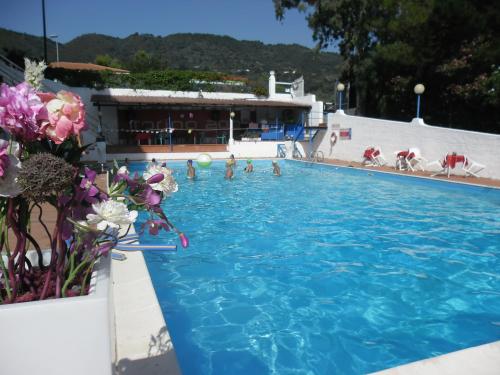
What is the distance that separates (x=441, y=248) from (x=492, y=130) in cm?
1262

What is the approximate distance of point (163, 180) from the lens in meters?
1.61

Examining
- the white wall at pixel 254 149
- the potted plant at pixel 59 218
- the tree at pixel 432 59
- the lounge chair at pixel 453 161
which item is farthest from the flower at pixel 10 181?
the white wall at pixel 254 149

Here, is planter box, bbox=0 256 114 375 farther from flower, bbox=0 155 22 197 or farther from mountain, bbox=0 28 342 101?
mountain, bbox=0 28 342 101

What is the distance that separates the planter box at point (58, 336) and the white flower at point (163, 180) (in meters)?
0.46

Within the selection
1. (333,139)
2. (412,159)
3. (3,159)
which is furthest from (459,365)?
(333,139)

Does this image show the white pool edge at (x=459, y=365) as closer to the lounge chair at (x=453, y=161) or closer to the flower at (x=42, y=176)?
the flower at (x=42, y=176)

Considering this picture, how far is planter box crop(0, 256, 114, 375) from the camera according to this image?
130cm

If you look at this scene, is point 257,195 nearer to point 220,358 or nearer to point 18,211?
point 220,358

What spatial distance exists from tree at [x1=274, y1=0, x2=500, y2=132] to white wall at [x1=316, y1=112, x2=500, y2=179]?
288cm

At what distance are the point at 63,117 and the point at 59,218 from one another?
0.43 m

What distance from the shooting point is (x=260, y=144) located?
21.4 metres

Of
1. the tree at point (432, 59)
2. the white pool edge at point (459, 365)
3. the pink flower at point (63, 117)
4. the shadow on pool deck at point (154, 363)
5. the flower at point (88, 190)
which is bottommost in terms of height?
the shadow on pool deck at point (154, 363)

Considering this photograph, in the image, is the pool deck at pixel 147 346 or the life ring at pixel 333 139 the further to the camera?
the life ring at pixel 333 139

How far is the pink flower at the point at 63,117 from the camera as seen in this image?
1.32 metres
